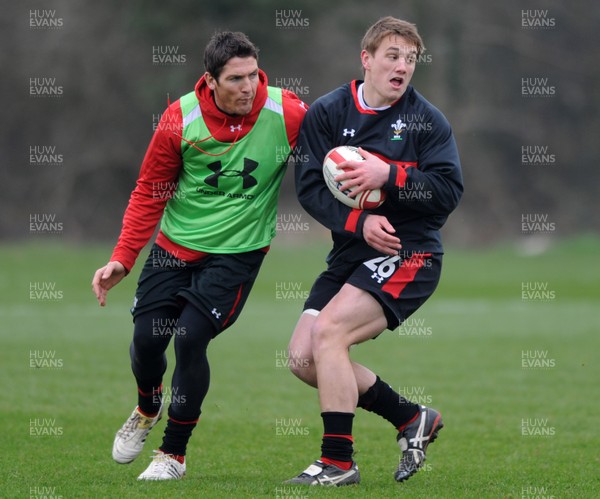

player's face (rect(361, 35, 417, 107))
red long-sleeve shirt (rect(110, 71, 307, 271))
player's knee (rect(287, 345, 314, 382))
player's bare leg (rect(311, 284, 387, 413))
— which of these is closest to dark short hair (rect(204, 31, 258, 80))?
red long-sleeve shirt (rect(110, 71, 307, 271))

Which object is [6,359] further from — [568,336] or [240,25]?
[240,25]

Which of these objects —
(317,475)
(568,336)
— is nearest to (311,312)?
(317,475)

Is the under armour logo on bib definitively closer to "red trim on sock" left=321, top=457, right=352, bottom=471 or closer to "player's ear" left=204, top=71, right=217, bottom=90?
"player's ear" left=204, top=71, right=217, bottom=90

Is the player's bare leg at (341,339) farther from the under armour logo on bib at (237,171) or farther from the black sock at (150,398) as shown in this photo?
the black sock at (150,398)

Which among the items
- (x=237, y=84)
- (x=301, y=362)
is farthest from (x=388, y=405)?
(x=237, y=84)

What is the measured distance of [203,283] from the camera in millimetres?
5633

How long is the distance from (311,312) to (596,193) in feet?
98.6

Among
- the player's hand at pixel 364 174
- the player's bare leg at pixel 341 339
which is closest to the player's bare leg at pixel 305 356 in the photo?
the player's bare leg at pixel 341 339

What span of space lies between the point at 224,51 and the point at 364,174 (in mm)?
982

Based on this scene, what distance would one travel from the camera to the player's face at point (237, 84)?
5.44 m

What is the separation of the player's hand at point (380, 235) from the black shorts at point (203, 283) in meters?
0.80

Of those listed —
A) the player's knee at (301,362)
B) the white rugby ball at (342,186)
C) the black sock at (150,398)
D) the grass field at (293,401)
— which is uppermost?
the white rugby ball at (342,186)

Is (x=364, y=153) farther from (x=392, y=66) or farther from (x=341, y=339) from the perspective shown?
(x=341, y=339)

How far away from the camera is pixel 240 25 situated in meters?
30.0
